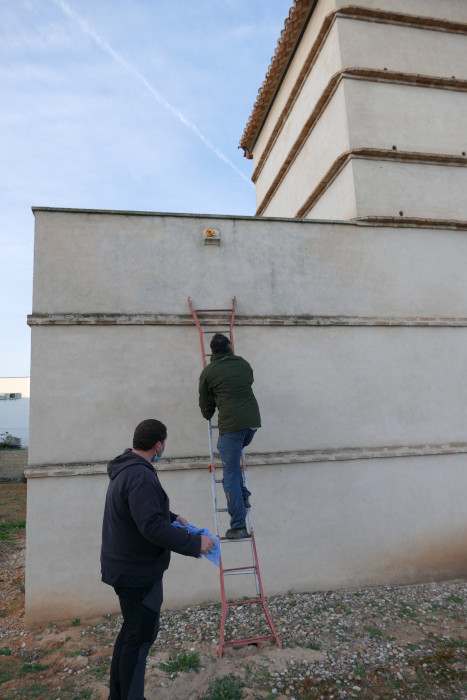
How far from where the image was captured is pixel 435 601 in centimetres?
590

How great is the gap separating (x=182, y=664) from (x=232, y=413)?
2494 millimetres

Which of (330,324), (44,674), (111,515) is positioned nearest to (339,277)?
(330,324)

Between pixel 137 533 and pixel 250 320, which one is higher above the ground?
pixel 250 320

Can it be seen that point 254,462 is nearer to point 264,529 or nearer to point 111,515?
point 264,529

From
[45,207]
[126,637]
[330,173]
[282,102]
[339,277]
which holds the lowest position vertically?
[126,637]

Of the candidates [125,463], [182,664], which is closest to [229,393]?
[125,463]

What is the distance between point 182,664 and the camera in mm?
4426

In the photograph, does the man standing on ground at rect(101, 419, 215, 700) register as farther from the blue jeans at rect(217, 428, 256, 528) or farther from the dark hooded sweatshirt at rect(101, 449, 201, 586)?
the blue jeans at rect(217, 428, 256, 528)

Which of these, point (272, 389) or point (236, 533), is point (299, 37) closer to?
point (272, 389)

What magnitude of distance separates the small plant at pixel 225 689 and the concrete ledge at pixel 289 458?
2.44 meters

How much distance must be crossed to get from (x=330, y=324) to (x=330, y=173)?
10.7ft

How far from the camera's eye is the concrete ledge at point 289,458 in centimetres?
572

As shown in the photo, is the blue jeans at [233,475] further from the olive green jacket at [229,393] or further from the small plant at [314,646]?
the small plant at [314,646]

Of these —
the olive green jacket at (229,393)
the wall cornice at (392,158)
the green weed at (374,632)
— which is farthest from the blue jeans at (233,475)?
the wall cornice at (392,158)
